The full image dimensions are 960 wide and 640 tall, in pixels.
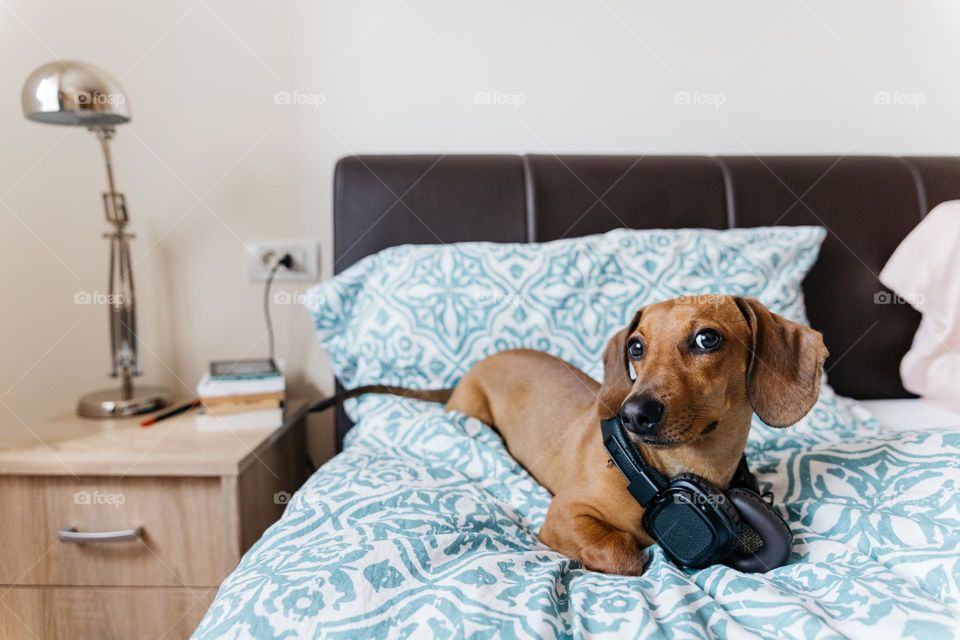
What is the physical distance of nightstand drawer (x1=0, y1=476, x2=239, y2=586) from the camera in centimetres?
126

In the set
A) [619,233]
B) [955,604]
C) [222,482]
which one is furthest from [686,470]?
[222,482]

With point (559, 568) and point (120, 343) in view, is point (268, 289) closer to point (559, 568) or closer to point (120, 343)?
point (120, 343)

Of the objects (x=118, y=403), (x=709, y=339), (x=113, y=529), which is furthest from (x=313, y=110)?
(x=709, y=339)

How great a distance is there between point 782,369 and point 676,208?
0.85 m

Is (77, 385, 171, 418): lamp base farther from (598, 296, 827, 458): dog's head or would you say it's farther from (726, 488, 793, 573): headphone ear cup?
(726, 488, 793, 573): headphone ear cup

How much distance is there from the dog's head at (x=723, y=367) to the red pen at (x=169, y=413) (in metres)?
1.12

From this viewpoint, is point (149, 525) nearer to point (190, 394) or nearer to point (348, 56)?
point (190, 394)

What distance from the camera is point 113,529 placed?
49.9 inches

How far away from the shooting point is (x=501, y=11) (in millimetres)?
1737

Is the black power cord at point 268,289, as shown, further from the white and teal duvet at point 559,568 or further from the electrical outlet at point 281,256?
the white and teal duvet at point 559,568

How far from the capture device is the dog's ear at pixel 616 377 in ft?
3.19

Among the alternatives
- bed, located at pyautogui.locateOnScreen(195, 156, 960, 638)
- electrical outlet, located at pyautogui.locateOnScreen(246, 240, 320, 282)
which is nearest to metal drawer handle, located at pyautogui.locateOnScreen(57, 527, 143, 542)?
bed, located at pyautogui.locateOnScreen(195, 156, 960, 638)

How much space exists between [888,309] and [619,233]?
2.39ft

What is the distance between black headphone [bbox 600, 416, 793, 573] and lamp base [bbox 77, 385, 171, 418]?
3.90 ft
